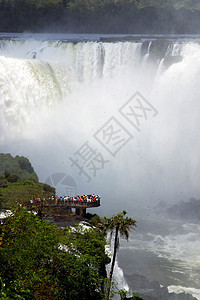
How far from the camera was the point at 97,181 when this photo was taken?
3666 centimetres

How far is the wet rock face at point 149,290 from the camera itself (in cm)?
2233

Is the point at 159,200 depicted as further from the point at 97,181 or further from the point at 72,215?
the point at 72,215

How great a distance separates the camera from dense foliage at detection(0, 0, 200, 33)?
63688 millimetres

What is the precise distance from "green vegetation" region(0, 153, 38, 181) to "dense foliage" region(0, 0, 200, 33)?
33.8 meters

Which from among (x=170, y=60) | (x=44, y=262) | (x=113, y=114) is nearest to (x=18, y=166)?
(x=113, y=114)

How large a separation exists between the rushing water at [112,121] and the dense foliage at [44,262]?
40.7 feet

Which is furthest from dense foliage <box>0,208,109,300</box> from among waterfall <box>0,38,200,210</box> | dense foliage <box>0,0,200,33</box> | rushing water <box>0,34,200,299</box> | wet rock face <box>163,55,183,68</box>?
dense foliage <box>0,0,200,33</box>

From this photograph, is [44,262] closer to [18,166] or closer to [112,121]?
[18,166]

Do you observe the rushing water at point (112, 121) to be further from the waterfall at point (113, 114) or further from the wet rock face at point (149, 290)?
the wet rock face at point (149, 290)

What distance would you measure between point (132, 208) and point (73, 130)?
955 cm

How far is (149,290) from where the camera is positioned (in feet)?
75.3

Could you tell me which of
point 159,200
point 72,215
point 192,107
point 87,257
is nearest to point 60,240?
point 87,257

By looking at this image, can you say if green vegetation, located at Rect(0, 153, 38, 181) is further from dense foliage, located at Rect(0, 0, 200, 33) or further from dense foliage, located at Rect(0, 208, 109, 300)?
dense foliage, located at Rect(0, 0, 200, 33)

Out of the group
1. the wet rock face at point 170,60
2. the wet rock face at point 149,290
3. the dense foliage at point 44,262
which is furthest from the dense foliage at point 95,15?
the dense foliage at point 44,262
